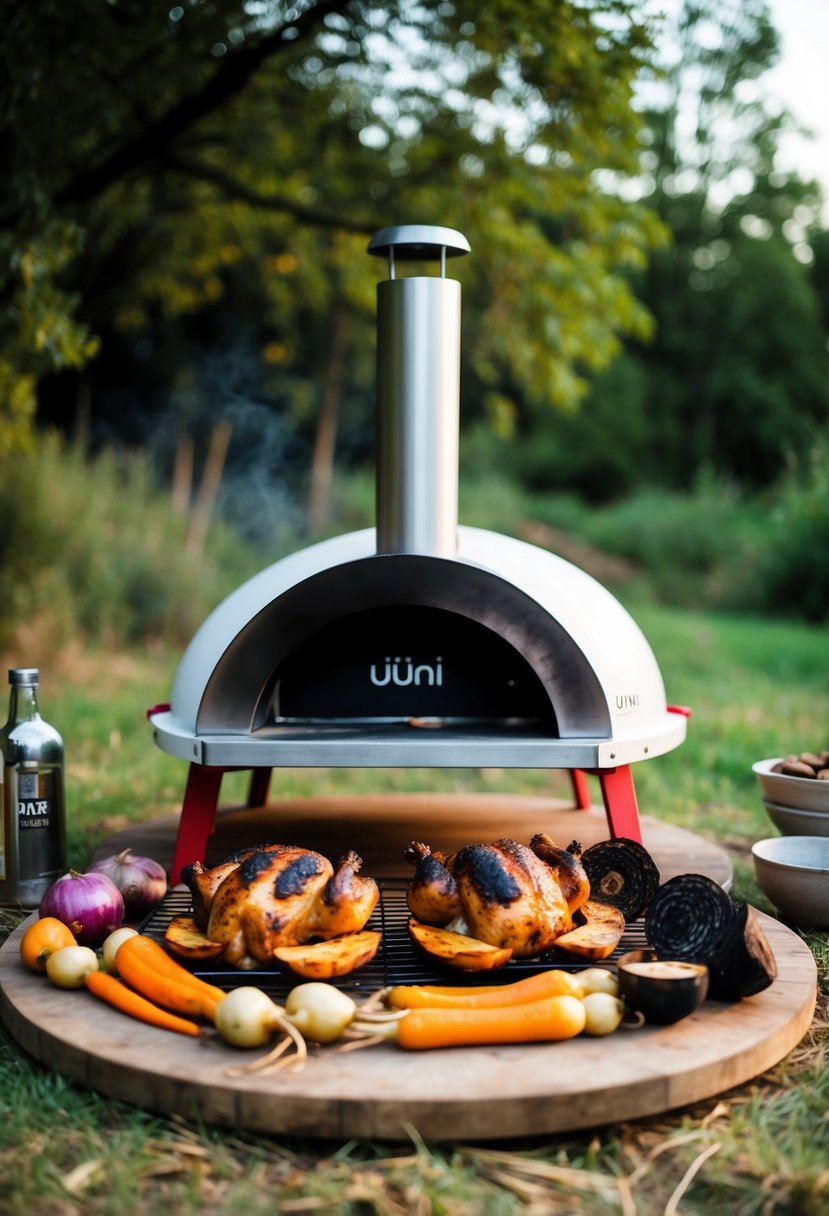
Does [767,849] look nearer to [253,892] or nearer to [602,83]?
[253,892]

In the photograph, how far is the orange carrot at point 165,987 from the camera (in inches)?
94.9

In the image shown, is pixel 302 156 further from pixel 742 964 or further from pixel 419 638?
pixel 742 964

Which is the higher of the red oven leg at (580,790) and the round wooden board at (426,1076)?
the red oven leg at (580,790)

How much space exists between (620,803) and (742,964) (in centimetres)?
96

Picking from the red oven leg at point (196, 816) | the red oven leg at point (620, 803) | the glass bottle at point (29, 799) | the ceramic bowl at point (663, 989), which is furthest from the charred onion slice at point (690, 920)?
the glass bottle at point (29, 799)

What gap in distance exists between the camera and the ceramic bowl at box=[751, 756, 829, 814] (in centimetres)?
358

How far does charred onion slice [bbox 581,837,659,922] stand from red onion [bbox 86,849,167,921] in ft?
4.28

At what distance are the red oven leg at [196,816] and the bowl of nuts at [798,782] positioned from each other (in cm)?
189

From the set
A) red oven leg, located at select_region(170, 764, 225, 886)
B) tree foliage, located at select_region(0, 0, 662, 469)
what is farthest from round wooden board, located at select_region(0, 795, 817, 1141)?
tree foliage, located at select_region(0, 0, 662, 469)

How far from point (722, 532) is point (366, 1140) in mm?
14212

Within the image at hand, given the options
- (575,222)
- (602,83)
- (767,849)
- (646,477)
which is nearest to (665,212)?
(646,477)

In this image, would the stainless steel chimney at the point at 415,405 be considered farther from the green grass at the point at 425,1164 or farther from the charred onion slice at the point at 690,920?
the green grass at the point at 425,1164

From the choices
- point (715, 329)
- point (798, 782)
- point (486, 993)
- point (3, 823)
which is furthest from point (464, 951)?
point (715, 329)

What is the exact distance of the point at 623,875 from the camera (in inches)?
121
